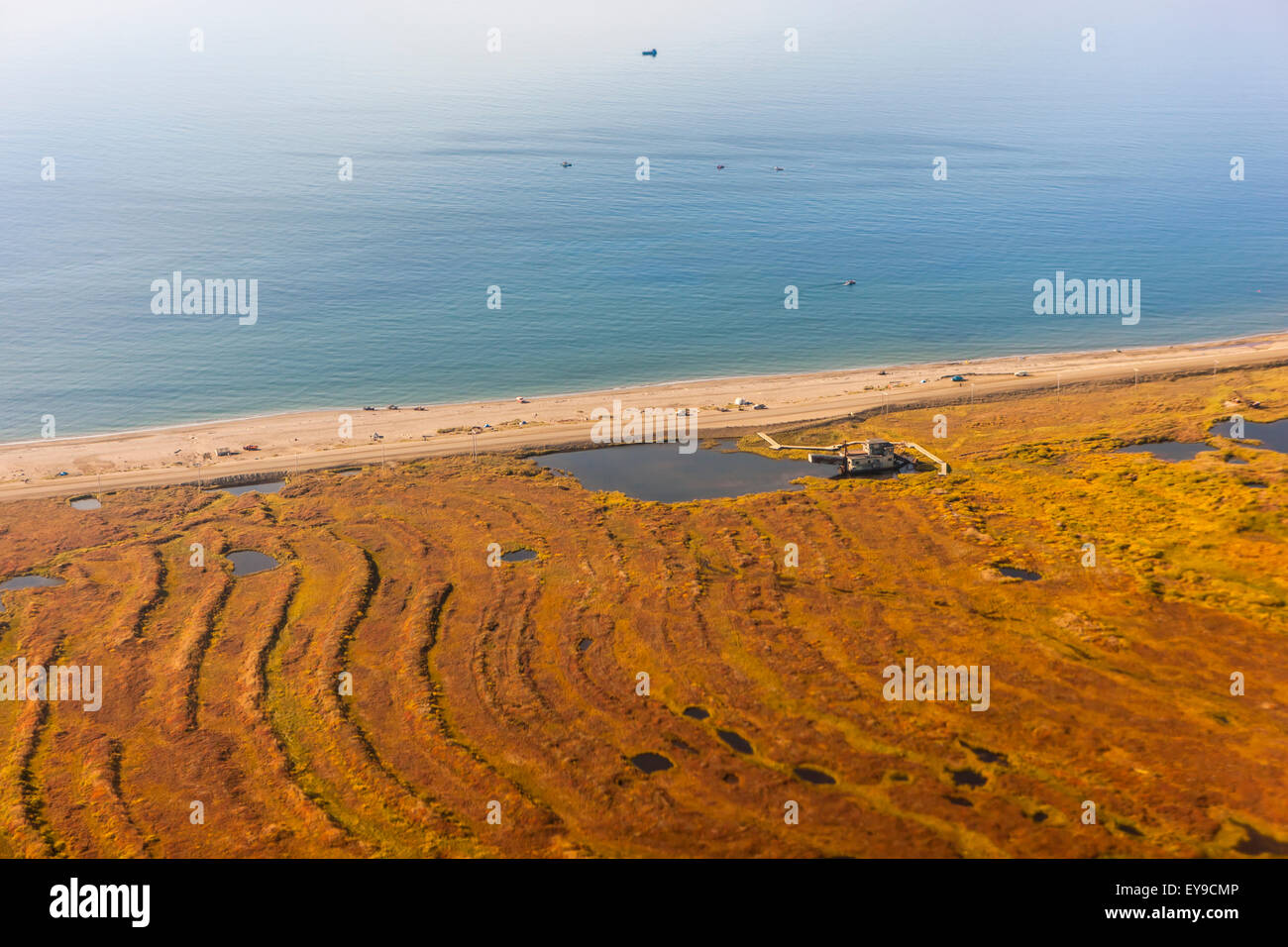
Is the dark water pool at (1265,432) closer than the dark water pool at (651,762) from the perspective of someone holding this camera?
No

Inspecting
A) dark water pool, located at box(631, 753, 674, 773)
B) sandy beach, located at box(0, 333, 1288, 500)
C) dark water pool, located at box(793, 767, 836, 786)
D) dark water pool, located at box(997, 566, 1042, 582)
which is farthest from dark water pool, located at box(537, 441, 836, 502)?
dark water pool, located at box(793, 767, 836, 786)

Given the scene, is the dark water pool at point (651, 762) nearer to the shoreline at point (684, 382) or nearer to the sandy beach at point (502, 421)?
the sandy beach at point (502, 421)

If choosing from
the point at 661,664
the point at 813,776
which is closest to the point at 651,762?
the point at 813,776

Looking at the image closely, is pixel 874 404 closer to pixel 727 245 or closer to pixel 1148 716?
pixel 1148 716

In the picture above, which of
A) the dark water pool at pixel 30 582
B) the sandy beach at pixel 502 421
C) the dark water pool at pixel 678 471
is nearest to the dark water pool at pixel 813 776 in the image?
the dark water pool at pixel 678 471

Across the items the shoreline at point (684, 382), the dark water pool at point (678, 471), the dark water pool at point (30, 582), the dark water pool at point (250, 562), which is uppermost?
the shoreline at point (684, 382)

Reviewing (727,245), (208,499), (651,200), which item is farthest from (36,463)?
(651,200)
